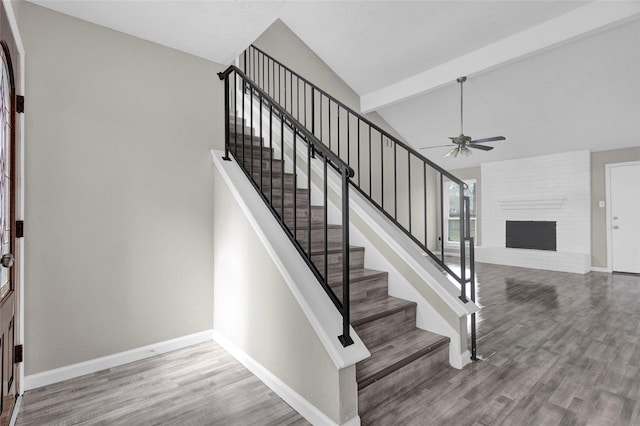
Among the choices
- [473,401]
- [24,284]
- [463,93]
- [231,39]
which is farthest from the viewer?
[463,93]

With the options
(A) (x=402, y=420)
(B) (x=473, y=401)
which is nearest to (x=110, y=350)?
(A) (x=402, y=420)

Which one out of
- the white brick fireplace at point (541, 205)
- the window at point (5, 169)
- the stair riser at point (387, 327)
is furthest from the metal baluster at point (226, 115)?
the white brick fireplace at point (541, 205)

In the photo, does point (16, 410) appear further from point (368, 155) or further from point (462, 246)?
Answer: point (368, 155)

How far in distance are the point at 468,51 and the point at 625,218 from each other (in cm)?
450

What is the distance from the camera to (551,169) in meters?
6.71

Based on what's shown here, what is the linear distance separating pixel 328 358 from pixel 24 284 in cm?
199

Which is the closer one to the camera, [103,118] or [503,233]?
[103,118]

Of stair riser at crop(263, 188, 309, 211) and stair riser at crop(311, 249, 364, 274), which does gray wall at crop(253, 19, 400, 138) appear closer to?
stair riser at crop(263, 188, 309, 211)

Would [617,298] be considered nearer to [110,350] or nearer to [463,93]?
[463,93]

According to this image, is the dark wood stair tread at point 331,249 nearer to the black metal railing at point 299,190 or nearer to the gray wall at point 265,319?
the black metal railing at point 299,190

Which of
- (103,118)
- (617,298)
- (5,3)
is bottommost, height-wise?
(617,298)

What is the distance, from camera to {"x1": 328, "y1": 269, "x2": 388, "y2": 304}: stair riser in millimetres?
2317

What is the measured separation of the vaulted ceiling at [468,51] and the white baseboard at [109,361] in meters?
2.46

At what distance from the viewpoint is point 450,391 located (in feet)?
6.44
